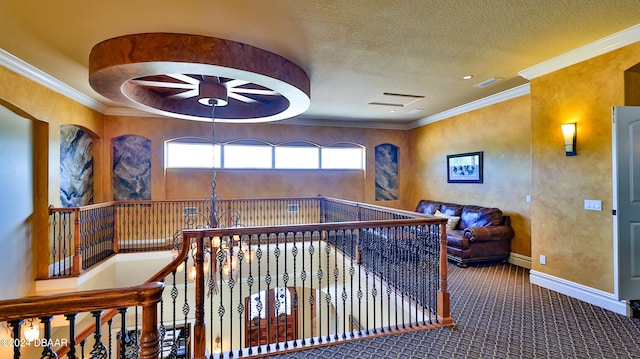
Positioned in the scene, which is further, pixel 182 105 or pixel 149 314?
pixel 182 105

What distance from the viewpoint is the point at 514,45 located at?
346cm

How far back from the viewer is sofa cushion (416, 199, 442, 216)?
6830 mm

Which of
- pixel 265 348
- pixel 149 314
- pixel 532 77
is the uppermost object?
pixel 532 77

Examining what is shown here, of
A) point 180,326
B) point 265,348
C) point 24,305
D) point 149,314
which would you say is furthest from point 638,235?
point 180,326

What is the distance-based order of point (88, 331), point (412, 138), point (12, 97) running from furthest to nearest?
1. point (412, 138)
2. point (12, 97)
3. point (88, 331)

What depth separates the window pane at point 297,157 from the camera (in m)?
7.70

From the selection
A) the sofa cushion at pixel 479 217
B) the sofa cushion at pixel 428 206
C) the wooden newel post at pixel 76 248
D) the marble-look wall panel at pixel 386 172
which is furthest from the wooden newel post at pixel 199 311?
the marble-look wall panel at pixel 386 172

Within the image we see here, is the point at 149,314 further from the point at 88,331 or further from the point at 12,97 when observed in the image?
the point at 12,97

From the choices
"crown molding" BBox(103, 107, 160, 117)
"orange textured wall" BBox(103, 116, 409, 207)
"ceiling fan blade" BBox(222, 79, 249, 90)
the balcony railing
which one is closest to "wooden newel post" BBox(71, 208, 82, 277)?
the balcony railing

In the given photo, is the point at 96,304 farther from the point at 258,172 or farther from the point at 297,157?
the point at 297,157

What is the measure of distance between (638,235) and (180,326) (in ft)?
24.0

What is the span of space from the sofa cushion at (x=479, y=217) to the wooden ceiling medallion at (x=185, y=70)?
12.2 ft

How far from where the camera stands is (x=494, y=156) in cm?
575

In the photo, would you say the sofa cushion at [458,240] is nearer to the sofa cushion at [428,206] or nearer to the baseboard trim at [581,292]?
the baseboard trim at [581,292]
